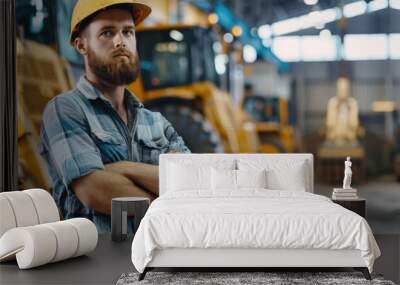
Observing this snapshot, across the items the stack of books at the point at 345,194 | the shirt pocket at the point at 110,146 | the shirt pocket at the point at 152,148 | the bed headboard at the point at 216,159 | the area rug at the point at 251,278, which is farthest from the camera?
the shirt pocket at the point at 152,148

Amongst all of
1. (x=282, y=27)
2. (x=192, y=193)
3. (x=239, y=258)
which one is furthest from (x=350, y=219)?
(x=282, y=27)

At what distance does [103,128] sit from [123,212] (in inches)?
41.8

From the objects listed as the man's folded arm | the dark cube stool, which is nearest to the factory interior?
the man's folded arm

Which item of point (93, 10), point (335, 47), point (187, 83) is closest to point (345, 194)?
point (335, 47)

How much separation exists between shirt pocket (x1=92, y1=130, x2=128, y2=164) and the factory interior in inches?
19.4

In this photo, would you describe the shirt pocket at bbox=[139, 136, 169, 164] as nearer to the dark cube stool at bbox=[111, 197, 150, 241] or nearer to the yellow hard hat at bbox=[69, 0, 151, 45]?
the dark cube stool at bbox=[111, 197, 150, 241]

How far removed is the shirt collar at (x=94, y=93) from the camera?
7.07m

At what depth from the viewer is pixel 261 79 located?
7137 mm

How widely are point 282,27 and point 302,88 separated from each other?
0.68 m

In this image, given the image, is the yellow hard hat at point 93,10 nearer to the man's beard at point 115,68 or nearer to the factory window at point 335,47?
the man's beard at point 115,68

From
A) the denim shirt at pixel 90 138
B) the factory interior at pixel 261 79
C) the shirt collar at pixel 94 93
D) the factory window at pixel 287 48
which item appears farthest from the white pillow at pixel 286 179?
the shirt collar at pixel 94 93

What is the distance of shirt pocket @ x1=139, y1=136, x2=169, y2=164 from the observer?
705 cm

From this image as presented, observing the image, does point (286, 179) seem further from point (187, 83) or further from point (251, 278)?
point (251, 278)

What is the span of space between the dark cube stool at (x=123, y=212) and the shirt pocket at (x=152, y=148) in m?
0.74
